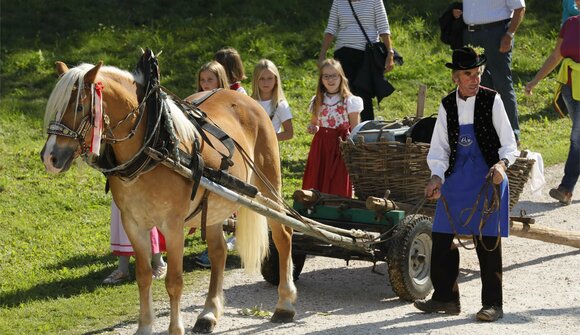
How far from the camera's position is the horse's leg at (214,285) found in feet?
23.5

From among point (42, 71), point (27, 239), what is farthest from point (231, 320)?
point (42, 71)

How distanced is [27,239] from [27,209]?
2.74ft

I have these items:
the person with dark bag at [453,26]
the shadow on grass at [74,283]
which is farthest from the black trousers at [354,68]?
the shadow on grass at [74,283]

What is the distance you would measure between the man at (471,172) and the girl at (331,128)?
185 cm

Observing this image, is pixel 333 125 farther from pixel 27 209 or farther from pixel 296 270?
pixel 27 209

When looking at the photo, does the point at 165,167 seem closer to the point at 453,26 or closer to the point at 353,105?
the point at 353,105

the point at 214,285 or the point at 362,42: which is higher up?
the point at 362,42

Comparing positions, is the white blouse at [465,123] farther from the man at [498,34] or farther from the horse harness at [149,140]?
the man at [498,34]

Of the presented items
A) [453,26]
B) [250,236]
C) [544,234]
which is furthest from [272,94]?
[453,26]

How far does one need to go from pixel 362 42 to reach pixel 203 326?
15.6 ft

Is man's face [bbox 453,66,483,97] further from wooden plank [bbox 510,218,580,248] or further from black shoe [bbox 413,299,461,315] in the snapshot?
wooden plank [bbox 510,218,580,248]

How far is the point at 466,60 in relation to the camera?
6.98 m

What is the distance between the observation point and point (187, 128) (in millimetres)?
6770

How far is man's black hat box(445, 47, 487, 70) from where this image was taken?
696 centimetres
